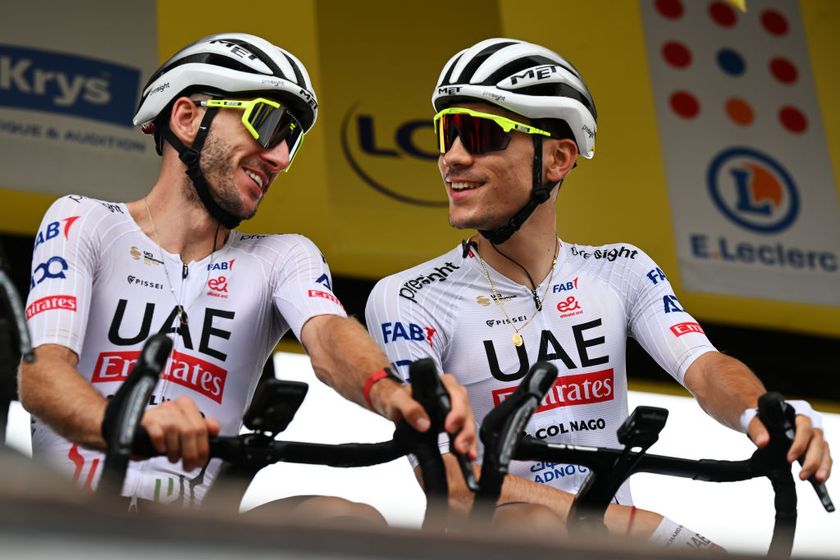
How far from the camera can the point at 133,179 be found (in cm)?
476

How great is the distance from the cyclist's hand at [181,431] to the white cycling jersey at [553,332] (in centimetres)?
108

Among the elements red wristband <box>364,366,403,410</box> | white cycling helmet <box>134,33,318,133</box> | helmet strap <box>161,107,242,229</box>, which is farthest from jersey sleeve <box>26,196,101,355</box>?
red wristband <box>364,366,403,410</box>

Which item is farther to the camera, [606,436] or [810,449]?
[606,436]

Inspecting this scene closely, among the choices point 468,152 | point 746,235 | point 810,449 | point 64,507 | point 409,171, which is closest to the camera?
point 64,507

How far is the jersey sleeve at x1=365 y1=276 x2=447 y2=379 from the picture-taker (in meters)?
3.29

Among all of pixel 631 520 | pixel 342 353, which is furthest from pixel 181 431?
pixel 631 520

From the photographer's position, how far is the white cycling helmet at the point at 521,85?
3.51 metres

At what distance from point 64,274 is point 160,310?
26 cm

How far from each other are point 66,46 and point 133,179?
1.87 feet

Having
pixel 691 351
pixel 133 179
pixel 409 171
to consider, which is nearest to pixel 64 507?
pixel 691 351

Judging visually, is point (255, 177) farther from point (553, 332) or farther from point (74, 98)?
point (74, 98)

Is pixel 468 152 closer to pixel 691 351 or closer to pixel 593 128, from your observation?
pixel 593 128

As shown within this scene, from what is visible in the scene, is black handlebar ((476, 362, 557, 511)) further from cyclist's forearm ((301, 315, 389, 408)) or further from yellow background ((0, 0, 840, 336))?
yellow background ((0, 0, 840, 336))

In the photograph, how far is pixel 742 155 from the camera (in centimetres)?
590
